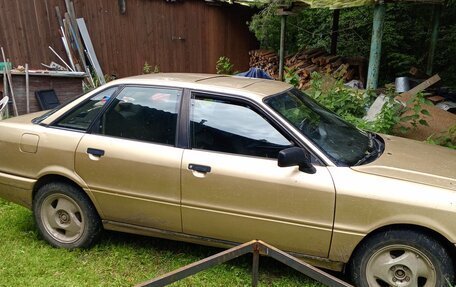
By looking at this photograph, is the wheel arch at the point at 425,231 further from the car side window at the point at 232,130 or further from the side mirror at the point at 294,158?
the car side window at the point at 232,130

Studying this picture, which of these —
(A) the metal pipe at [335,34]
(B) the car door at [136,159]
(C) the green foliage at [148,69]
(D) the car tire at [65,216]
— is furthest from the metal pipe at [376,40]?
(C) the green foliage at [148,69]

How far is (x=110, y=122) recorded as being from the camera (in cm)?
357

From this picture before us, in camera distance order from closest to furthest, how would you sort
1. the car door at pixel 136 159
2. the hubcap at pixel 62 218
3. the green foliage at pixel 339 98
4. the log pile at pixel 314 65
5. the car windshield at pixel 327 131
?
1. the car windshield at pixel 327 131
2. the car door at pixel 136 159
3. the hubcap at pixel 62 218
4. the green foliage at pixel 339 98
5. the log pile at pixel 314 65

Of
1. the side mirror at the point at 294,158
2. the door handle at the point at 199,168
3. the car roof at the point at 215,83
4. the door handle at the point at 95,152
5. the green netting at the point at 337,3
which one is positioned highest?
the green netting at the point at 337,3

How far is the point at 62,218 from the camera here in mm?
3826

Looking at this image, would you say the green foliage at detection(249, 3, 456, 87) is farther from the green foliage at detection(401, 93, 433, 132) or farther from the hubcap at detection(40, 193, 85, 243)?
the hubcap at detection(40, 193, 85, 243)

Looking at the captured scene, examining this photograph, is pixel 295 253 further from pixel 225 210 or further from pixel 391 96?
pixel 391 96

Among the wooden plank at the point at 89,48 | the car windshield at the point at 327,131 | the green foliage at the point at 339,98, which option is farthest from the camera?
the wooden plank at the point at 89,48

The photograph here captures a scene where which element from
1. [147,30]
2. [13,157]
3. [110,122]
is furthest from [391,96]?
[147,30]

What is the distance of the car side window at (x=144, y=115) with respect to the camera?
11.2 feet

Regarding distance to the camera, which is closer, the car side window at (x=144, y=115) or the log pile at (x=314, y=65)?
the car side window at (x=144, y=115)

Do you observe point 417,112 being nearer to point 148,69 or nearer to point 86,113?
point 86,113

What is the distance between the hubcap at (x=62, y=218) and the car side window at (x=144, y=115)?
0.79m

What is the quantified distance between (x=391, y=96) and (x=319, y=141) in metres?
3.37
